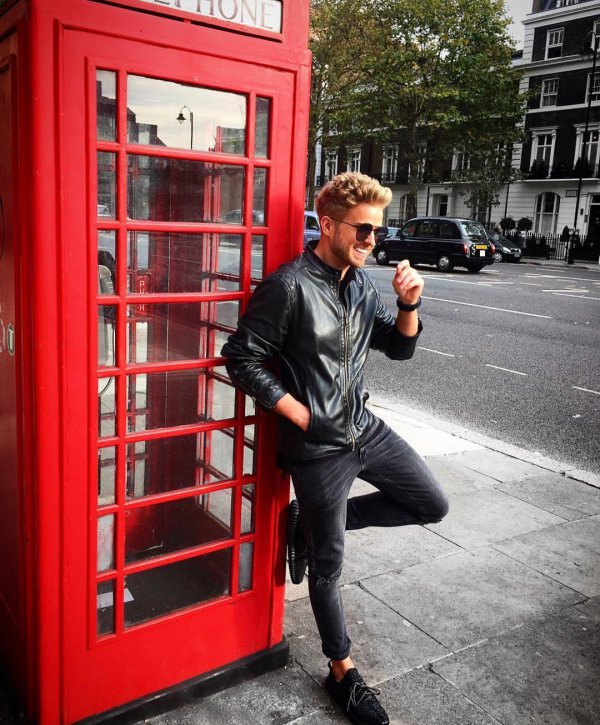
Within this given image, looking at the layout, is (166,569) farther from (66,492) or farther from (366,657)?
(366,657)

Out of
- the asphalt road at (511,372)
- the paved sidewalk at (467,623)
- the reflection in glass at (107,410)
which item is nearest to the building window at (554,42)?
the asphalt road at (511,372)

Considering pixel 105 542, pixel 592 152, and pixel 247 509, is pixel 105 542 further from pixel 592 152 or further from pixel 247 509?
pixel 592 152

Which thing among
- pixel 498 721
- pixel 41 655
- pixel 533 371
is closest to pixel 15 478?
pixel 41 655

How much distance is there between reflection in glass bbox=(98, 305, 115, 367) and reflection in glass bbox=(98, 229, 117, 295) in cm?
7

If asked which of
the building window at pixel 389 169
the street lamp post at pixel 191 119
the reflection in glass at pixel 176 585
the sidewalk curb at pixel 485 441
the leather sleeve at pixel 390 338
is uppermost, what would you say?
the building window at pixel 389 169

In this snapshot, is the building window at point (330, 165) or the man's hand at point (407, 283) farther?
the building window at point (330, 165)

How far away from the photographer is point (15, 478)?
232 centimetres

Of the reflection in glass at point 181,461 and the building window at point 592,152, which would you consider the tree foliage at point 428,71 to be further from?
the reflection in glass at point 181,461

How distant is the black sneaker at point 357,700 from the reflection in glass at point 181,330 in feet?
4.07

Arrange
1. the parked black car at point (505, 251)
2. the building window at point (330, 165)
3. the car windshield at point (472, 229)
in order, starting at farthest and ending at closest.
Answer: the building window at point (330, 165), the parked black car at point (505, 251), the car windshield at point (472, 229)

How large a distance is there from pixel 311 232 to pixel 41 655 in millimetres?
22849

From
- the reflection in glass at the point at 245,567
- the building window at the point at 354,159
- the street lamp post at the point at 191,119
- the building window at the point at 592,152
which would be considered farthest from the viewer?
the building window at the point at 354,159

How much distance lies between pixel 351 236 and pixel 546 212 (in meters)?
42.0

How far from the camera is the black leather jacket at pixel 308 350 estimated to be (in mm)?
2277
